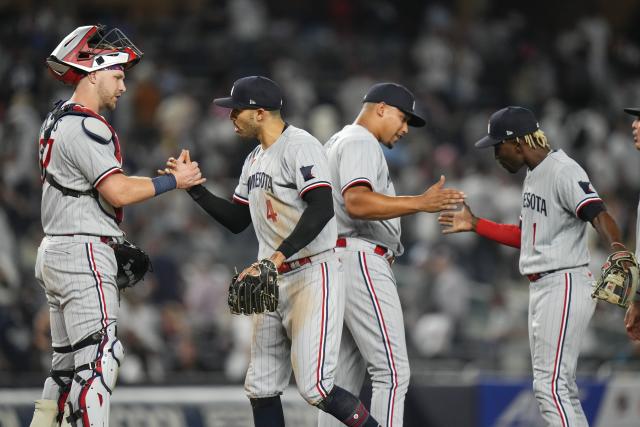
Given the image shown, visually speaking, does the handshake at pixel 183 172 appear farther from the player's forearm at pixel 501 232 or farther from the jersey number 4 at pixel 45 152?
the player's forearm at pixel 501 232

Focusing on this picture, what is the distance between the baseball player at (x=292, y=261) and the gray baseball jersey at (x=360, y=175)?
0.95 feet

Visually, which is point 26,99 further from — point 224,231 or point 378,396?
point 378,396

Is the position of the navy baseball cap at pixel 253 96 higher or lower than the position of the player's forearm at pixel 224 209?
higher

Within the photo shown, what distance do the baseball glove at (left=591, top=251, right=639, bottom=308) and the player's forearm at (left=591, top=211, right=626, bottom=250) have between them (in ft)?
0.19

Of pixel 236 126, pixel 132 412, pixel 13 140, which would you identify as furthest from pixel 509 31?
pixel 236 126

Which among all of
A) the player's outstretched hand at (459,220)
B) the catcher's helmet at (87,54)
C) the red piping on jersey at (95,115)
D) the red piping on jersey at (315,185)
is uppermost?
the catcher's helmet at (87,54)

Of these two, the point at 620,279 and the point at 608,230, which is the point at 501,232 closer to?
the point at 608,230

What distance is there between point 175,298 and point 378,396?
616 cm

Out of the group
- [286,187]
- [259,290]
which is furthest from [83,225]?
[286,187]

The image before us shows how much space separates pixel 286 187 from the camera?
579cm

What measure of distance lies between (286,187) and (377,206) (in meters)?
0.48

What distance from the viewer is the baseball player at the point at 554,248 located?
20.1ft

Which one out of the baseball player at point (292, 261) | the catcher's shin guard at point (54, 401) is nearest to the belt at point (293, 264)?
the baseball player at point (292, 261)

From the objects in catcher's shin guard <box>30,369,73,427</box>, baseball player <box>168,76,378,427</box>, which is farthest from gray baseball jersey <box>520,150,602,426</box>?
catcher's shin guard <box>30,369,73,427</box>
